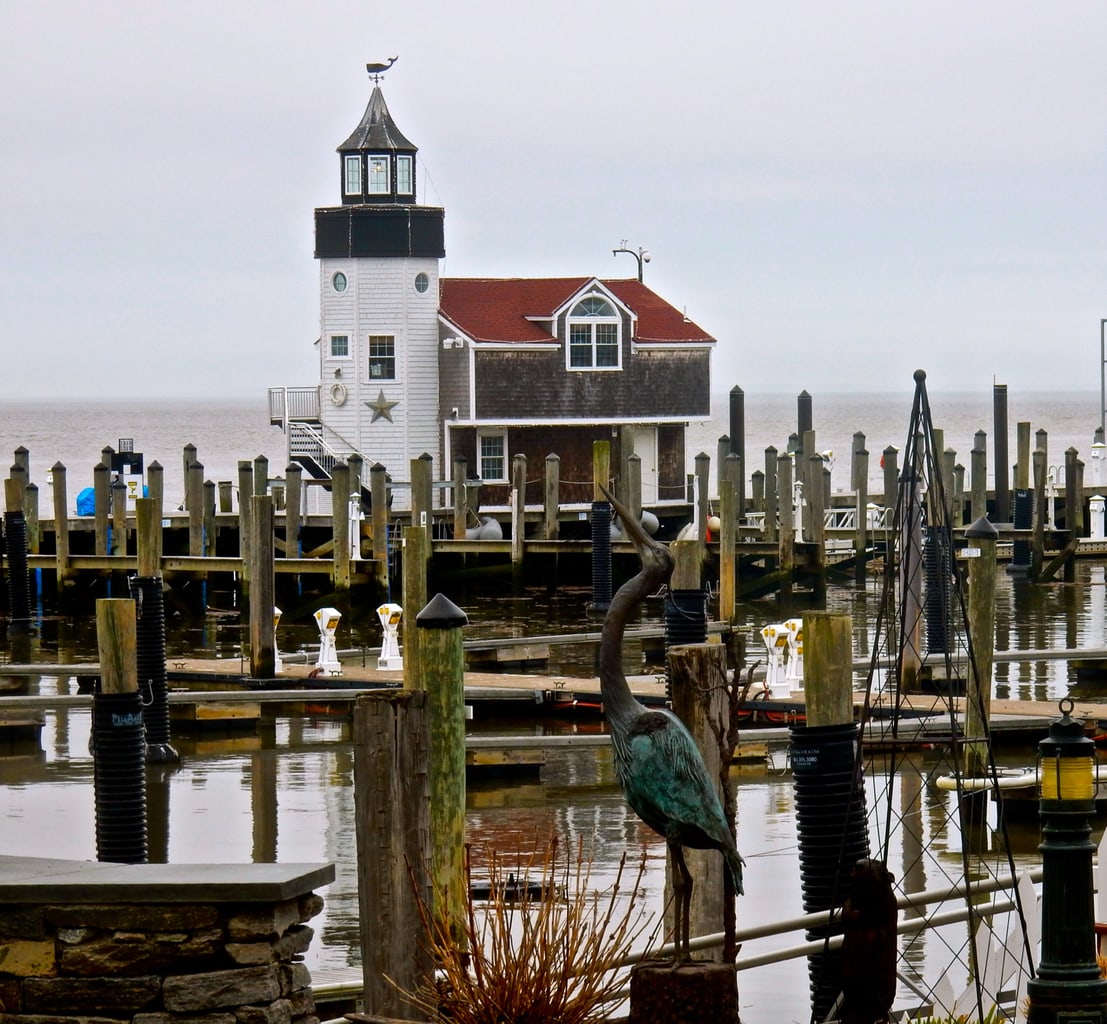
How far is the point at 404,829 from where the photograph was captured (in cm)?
775

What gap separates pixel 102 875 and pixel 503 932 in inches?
57.8

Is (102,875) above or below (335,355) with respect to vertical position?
below

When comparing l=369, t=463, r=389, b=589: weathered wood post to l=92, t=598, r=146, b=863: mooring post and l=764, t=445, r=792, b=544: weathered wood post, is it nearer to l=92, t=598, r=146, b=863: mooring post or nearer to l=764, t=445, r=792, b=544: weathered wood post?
l=764, t=445, r=792, b=544: weathered wood post

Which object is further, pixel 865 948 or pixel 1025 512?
pixel 1025 512

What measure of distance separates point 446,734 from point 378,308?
37.0 meters

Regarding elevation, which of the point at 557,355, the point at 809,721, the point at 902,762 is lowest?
the point at 902,762

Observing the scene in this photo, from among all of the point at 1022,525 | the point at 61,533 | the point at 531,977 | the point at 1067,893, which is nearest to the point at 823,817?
the point at 1067,893

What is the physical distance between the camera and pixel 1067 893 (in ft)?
22.3

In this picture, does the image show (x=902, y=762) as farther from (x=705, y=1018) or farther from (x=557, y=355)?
(x=557, y=355)

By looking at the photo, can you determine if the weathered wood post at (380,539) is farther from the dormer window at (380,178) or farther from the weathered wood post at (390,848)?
the weathered wood post at (390,848)

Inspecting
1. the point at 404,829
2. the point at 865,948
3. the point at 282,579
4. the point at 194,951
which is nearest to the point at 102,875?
the point at 194,951

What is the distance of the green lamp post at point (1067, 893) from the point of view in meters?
6.77

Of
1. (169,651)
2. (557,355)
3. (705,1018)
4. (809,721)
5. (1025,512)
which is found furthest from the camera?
(557,355)

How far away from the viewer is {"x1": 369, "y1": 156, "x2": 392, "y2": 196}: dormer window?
45.5m
